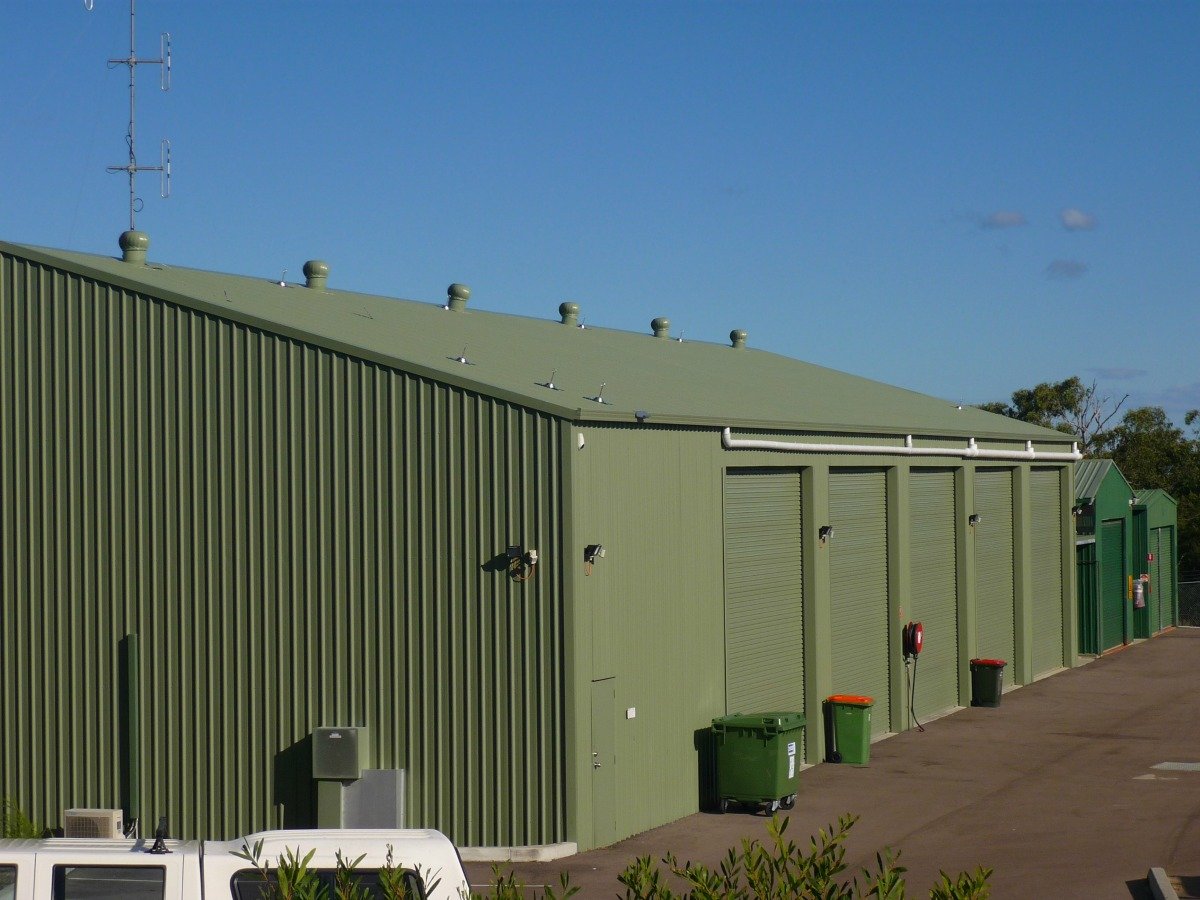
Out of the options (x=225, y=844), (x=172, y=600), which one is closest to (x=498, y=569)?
(x=172, y=600)

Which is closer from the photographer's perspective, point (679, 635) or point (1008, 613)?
point (679, 635)

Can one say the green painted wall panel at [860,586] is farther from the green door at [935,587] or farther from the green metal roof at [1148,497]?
the green metal roof at [1148,497]

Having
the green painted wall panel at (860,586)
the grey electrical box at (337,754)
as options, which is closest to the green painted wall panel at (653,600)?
the grey electrical box at (337,754)

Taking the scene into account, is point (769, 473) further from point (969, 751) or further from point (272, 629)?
point (272, 629)

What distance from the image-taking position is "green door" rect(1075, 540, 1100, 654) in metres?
34.7

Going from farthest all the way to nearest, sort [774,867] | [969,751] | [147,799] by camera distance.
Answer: [969,751] → [147,799] → [774,867]

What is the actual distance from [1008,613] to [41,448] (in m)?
18.6

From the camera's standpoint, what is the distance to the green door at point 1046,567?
1230 inches

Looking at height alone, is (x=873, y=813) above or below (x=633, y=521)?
below

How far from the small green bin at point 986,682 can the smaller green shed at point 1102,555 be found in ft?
25.0

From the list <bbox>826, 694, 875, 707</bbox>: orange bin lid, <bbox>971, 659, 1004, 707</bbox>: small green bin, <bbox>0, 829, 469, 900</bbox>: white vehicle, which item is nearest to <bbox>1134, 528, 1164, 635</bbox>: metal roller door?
<bbox>971, 659, 1004, 707</bbox>: small green bin

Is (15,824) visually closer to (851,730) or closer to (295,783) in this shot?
(295,783)

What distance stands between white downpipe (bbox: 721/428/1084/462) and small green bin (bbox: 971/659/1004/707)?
356 centimetres

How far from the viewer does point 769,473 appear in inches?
810
